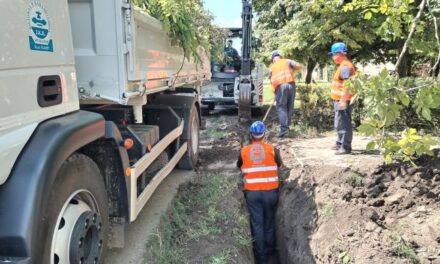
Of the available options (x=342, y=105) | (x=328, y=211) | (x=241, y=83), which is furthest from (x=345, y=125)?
(x=241, y=83)

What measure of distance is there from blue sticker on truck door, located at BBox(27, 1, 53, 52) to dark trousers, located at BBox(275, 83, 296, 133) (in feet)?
22.7

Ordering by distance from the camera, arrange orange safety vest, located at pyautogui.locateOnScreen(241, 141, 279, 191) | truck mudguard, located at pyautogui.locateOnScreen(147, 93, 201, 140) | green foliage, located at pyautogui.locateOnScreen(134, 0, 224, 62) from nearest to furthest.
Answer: green foliage, located at pyautogui.locateOnScreen(134, 0, 224, 62), orange safety vest, located at pyautogui.locateOnScreen(241, 141, 279, 191), truck mudguard, located at pyautogui.locateOnScreen(147, 93, 201, 140)

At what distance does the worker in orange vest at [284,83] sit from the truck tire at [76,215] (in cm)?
638

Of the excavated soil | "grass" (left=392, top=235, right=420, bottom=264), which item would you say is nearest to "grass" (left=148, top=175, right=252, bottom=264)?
the excavated soil

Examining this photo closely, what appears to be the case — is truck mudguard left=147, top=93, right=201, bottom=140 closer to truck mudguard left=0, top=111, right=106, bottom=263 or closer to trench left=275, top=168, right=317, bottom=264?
trench left=275, top=168, right=317, bottom=264

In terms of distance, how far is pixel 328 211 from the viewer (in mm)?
5750

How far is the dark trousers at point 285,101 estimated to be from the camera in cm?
930

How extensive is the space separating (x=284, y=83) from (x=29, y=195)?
741 centimetres

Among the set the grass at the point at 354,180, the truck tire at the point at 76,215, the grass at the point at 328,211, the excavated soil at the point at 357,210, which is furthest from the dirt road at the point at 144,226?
the grass at the point at 354,180

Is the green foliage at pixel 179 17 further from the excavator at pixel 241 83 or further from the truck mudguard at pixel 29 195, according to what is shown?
Result: the excavator at pixel 241 83

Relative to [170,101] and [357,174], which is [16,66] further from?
[357,174]

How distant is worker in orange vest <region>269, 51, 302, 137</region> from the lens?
9273 millimetres

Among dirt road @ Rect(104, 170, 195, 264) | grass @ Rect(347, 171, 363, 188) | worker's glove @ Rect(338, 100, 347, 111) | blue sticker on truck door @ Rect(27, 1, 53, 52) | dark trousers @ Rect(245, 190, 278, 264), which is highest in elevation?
blue sticker on truck door @ Rect(27, 1, 53, 52)

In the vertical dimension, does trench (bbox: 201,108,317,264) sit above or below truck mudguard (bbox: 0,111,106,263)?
below
